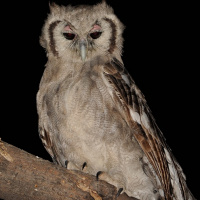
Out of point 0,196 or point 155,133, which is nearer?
point 0,196

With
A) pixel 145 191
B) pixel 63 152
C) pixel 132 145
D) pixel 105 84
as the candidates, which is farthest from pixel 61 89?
pixel 145 191

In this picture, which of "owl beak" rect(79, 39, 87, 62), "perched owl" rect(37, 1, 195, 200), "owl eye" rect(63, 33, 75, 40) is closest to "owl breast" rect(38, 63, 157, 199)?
"perched owl" rect(37, 1, 195, 200)

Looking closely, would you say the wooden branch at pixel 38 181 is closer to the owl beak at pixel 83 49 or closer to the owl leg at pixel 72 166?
the owl leg at pixel 72 166

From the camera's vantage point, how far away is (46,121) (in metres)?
2.52

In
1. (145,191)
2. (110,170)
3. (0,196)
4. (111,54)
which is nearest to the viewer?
(0,196)

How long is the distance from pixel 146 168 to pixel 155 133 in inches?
10.6

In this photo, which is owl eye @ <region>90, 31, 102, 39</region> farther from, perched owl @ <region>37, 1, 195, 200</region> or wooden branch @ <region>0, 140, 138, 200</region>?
wooden branch @ <region>0, 140, 138, 200</region>

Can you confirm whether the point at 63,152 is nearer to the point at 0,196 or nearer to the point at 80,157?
the point at 80,157

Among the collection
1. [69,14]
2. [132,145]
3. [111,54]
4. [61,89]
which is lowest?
[132,145]

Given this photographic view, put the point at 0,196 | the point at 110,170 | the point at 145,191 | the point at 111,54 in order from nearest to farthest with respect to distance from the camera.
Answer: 1. the point at 0,196
2. the point at 110,170
3. the point at 145,191
4. the point at 111,54

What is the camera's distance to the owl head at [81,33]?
2447 millimetres

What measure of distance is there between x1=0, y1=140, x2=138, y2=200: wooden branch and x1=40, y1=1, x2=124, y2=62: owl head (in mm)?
889

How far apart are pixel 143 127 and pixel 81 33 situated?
87 cm

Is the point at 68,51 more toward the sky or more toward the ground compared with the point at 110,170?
more toward the sky
